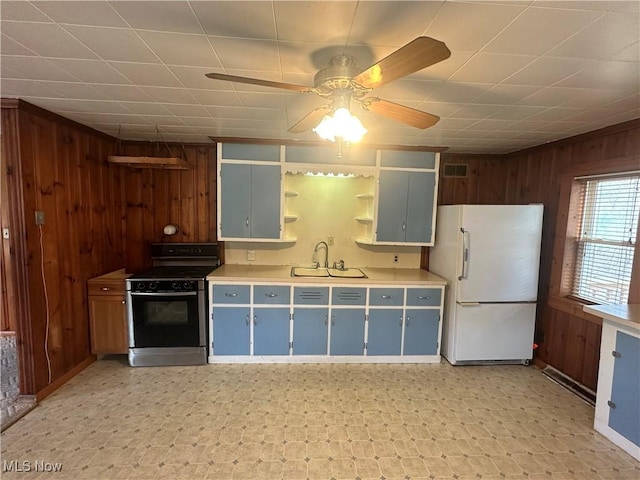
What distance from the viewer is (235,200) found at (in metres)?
3.52

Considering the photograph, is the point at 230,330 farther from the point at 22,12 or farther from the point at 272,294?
the point at 22,12

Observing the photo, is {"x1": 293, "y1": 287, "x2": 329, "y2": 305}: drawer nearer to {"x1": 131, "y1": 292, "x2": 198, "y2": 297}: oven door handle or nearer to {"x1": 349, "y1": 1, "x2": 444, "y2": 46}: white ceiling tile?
{"x1": 131, "y1": 292, "x2": 198, "y2": 297}: oven door handle

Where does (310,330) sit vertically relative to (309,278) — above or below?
below

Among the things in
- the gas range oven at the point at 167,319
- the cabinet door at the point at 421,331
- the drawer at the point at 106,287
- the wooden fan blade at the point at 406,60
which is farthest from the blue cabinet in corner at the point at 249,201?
the wooden fan blade at the point at 406,60


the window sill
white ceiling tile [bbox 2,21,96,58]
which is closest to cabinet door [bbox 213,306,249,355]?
white ceiling tile [bbox 2,21,96,58]

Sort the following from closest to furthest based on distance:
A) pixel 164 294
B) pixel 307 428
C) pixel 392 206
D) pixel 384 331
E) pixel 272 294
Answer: pixel 307 428 → pixel 164 294 → pixel 272 294 → pixel 384 331 → pixel 392 206

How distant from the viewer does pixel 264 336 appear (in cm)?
330

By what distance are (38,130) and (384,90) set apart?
2.74 meters

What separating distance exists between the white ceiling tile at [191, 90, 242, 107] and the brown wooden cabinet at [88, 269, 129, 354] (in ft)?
6.67

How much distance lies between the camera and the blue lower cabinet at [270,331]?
3.29 metres

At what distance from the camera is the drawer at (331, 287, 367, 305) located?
331cm

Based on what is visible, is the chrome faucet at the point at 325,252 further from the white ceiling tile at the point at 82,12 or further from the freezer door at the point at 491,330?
the white ceiling tile at the point at 82,12

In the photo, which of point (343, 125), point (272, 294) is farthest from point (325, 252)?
point (343, 125)

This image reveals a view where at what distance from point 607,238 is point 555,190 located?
712 mm
